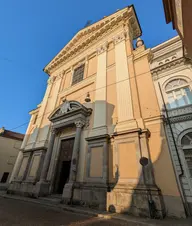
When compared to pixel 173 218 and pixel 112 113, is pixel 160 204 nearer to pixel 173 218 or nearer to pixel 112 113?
pixel 173 218

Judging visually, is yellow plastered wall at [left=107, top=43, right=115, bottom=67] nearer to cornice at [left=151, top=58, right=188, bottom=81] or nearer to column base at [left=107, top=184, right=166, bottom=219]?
cornice at [left=151, top=58, right=188, bottom=81]

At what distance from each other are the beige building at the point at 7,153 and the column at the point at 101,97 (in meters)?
18.9

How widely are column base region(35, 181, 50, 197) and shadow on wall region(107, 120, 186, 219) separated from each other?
15.3 feet

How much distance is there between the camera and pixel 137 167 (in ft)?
18.4

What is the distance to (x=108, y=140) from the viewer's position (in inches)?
284

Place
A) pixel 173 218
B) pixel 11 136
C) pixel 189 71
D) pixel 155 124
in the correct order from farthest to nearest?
1. pixel 11 136
2. pixel 189 71
3. pixel 155 124
4. pixel 173 218

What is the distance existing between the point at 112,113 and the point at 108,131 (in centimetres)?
130

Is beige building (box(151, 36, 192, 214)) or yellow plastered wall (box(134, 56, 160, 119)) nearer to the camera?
beige building (box(151, 36, 192, 214))

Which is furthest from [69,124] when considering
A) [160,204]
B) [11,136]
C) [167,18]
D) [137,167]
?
[11,136]

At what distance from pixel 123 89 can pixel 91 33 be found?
33.0 feet

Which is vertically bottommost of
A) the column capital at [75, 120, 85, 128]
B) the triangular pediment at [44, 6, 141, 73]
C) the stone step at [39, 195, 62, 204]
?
the stone step at [39, 195, 62, 204]

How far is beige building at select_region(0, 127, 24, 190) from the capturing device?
19188mm

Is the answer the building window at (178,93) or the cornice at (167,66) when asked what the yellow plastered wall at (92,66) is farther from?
the building window at (178,93)

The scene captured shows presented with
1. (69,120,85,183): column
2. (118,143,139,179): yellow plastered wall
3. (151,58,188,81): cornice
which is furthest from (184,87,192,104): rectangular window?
(69,120,85,183): column
